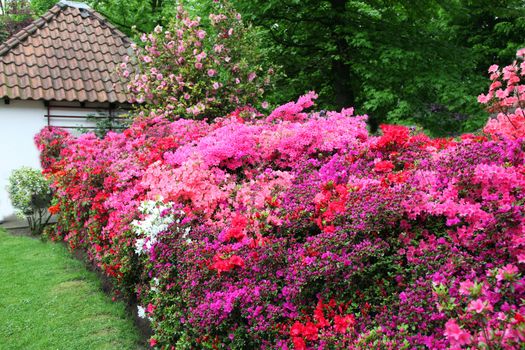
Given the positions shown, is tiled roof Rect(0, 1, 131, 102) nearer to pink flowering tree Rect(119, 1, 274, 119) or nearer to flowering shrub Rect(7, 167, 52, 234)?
flowering shrub Rect(7, 167, 52, 234)

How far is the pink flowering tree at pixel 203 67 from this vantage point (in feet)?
25.4

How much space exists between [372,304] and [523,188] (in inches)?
41.5

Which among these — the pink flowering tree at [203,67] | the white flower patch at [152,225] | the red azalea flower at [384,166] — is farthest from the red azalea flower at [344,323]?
the pink flowering tree at [203,67]

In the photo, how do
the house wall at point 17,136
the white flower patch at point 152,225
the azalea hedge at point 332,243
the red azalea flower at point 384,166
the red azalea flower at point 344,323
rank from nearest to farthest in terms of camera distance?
the azalea hedge at point 332,243
the red azalea flower at point 344,323
the red azalea flower at point 384,166
the white flower patch at point 152,225
the house wall at point 17,136

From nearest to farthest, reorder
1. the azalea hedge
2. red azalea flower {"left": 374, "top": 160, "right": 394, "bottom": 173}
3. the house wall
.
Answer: the azalea hedge → red azalea flower {"left": 374, "top": 160, "right": 394, "bottom": 173} → the house wall

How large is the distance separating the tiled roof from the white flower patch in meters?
7.41

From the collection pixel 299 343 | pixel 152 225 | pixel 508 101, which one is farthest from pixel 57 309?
pixel 508 101

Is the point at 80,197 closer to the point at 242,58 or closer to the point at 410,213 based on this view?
the point at 242,58

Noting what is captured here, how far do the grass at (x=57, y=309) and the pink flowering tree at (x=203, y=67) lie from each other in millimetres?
3205

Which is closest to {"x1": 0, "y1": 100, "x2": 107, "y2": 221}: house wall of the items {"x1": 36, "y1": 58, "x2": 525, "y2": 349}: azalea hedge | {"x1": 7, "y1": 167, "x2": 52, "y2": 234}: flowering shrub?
{"x1": 7, "y1": 167, "x2": 52, "y2": 234}: flowering shrub

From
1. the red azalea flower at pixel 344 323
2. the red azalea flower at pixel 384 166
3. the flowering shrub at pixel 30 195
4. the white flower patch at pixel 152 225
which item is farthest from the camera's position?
the flowering shrub at pixel 30 195

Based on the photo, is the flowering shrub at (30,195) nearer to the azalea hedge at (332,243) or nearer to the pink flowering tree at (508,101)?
the azalea hedge at (332,243)

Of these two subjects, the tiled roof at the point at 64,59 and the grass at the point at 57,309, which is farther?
the tiled roof at the point at 64,59

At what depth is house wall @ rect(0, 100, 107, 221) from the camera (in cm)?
980
